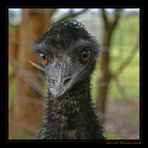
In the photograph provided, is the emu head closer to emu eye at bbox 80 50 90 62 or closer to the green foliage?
emu eye at bbox 80 50 90 62

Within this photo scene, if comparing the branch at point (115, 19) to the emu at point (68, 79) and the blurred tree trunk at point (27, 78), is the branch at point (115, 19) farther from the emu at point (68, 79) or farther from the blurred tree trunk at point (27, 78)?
the emu at point (68, 79)

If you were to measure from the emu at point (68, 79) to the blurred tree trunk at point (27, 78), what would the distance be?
167 centimetres

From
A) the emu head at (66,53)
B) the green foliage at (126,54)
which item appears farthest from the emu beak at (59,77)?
the green foliage at (126,54)

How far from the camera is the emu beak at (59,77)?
149 centimetres

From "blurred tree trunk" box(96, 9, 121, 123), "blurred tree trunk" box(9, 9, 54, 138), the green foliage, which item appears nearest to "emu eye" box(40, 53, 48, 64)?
"blurred tree trunk" box(9, 9, 54, 138)

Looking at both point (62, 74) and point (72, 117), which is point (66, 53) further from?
point (72, 117)

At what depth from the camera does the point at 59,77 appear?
59.2 inches

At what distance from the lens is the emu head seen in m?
1.53

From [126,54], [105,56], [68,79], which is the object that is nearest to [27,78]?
[105,56]

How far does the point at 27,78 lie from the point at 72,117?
179cm

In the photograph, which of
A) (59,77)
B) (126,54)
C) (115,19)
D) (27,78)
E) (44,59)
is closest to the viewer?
(59,77)
